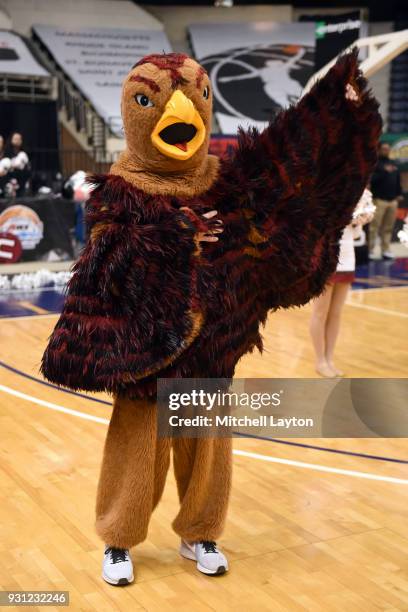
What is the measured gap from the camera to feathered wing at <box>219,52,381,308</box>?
100 inches

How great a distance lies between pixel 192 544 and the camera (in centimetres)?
282

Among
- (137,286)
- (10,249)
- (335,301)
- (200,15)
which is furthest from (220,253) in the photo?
(200,15)

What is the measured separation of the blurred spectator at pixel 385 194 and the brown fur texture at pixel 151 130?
29.2ft

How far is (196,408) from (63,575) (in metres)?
0.84

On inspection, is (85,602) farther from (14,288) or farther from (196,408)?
(14,288)

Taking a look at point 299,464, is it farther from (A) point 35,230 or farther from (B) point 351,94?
(A) point 35,230

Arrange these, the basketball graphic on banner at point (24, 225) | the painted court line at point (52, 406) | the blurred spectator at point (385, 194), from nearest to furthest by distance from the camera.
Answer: the painted court line at point (52, 406), the basketball graphic on banner at point (24, 225), the blurred spectator at point (385, 194)

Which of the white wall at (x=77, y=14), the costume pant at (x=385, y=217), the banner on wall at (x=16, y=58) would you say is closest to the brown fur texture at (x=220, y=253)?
the costume pant at (x=385, y=217)

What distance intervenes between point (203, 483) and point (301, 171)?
3.39 ft

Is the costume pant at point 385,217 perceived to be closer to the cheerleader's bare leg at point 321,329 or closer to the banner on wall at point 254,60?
the cheerleader's bare leg at point 321,329

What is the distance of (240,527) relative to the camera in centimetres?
311

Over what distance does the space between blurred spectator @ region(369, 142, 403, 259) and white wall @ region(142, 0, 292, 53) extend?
392 inches

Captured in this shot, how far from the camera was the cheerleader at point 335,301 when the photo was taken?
5.08 m

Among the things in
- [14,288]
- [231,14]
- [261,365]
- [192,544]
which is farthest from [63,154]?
[192,544]
